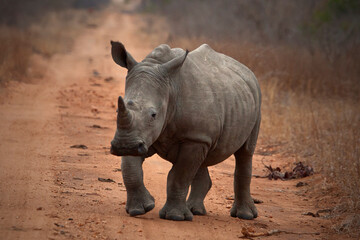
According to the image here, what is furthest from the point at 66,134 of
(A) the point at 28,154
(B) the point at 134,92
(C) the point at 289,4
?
(C) the point at 289,4

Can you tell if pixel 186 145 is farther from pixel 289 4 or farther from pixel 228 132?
pixel 289 4

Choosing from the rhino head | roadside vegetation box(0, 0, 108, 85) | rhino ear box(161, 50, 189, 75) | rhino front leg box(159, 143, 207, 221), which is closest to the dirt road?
rhino front leg box(159, 143, 207, 221)

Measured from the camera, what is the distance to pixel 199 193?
6.41 m

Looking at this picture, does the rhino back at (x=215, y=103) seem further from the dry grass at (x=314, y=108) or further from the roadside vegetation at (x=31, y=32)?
the roadside vegetation at (x=31, y=32)

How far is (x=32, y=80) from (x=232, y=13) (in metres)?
8.60

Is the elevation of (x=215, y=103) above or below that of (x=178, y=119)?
above

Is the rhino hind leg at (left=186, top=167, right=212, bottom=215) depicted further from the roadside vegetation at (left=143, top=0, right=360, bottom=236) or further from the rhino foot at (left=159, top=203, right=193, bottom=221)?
the roadside vegetation at (left=143, top=0, right=360, bottom=236)

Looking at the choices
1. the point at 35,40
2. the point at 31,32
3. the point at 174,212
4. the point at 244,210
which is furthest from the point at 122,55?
the point at 31,32

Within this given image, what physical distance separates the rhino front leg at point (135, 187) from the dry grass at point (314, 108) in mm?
2176

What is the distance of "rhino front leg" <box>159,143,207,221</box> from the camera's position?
556 cm

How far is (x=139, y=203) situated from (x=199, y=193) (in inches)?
41.9

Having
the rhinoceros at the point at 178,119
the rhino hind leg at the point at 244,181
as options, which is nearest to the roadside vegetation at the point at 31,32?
the rhino hind leg at the point at 244,181

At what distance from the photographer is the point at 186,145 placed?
18.2 feet

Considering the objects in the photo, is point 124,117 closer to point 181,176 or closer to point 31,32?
point 181,176
